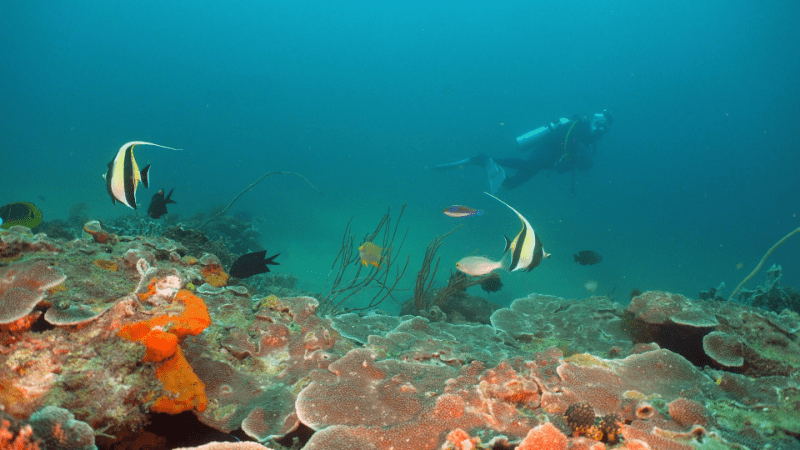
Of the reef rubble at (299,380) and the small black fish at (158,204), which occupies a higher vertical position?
the small black fish at (158,204)

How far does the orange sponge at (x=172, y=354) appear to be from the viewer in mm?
1655

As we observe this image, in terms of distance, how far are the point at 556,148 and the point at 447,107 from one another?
7437cm

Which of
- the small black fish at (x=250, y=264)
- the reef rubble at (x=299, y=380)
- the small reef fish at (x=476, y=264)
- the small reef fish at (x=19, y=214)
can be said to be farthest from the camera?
the small reef fish at (x=19, y=214)

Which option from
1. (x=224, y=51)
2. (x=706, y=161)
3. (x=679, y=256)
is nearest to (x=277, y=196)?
(x=224, y=51)

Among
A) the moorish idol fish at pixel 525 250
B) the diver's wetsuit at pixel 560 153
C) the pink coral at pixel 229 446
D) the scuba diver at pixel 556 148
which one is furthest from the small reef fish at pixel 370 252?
the diver's wetsuit at pixel 560 153

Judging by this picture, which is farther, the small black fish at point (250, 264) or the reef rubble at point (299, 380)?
the small black fish at point (250, 264)

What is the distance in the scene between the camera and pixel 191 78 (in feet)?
269

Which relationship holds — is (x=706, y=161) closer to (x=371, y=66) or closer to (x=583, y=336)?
(x=371, y=66)

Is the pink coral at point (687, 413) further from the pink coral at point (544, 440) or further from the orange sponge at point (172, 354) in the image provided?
the orange sponge at point (172, 354)

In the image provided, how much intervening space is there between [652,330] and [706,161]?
102580mm

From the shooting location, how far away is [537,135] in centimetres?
1602

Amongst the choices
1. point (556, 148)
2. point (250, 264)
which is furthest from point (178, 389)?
point (556, 148)

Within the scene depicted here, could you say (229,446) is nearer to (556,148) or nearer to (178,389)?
(178,389)

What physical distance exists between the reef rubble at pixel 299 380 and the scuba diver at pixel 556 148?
13850 mm
